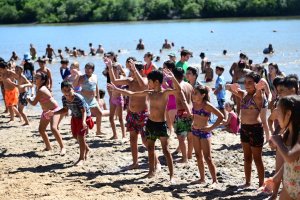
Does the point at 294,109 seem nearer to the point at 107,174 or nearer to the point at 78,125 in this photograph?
the point at 107,174

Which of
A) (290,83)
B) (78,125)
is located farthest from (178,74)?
(290,83)

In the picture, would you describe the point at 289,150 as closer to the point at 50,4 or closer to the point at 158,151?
the point at 158,151

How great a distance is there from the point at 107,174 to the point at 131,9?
8944cm

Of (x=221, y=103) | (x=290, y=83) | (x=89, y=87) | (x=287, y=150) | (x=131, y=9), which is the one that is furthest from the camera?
(x=131, y=9)

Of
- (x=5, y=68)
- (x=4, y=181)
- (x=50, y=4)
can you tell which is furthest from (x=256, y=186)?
(x=50, y=4)

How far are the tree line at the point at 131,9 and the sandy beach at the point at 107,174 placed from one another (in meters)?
80.4

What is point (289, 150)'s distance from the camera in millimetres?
4836

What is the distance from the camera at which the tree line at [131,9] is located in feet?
292

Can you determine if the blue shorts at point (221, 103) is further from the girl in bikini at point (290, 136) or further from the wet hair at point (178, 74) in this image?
the girl in bikini at point (290, 136)

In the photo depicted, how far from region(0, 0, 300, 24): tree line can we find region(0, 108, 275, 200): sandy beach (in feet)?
264

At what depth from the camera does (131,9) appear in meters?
96.9

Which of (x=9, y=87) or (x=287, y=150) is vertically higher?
(x=287, y=150)

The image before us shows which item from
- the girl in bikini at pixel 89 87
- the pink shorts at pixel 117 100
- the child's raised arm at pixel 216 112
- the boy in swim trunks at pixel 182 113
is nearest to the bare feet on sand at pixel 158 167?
the boy in swim trunks at pixel 182 113

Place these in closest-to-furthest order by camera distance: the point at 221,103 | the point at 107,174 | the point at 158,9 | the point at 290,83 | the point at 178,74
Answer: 1. the point at 290,83
2. the point at 178,74
3. the point at 107,174
4. the point at 221,103
5. the point at 158,9
